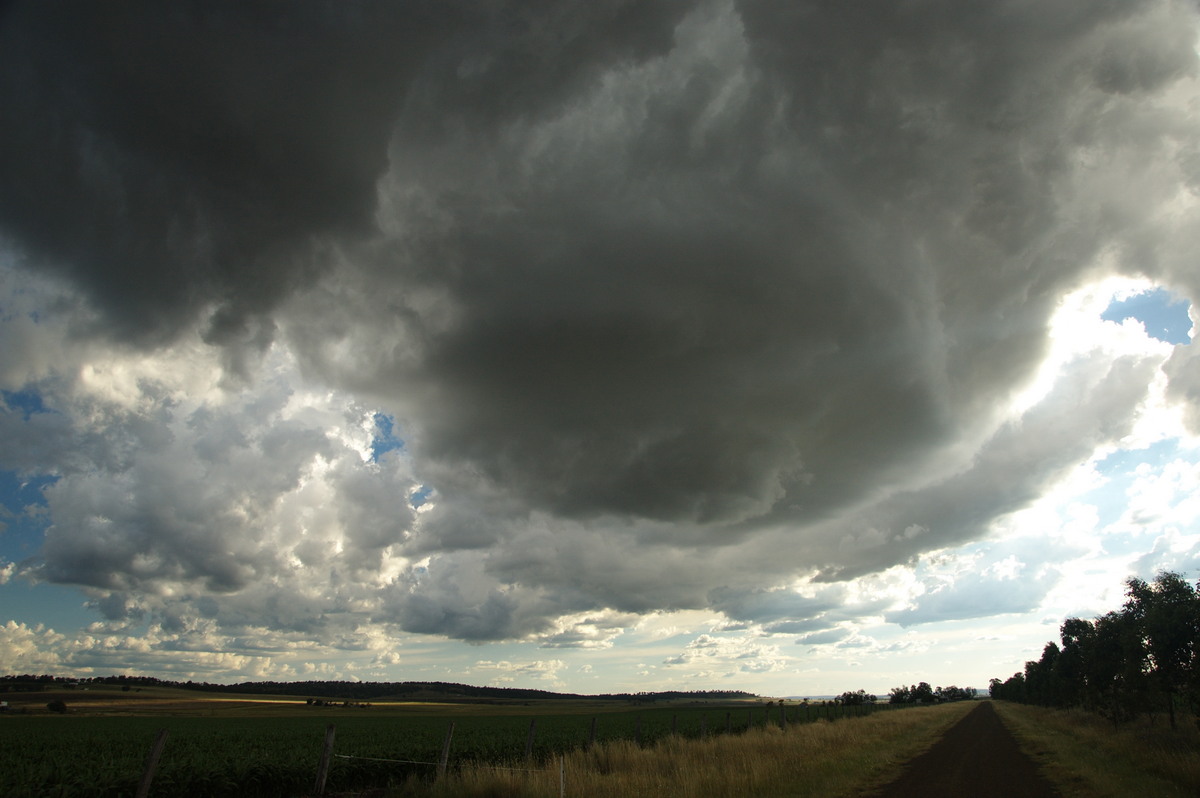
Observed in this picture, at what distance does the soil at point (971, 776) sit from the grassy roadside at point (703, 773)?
90 cm

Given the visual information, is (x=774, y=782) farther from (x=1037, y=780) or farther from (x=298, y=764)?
(x=298, y=764)

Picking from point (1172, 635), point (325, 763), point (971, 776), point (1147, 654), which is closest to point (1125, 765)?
point (971, 776)

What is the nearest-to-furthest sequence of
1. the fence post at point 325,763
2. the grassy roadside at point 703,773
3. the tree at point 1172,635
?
the grassy roadside at point 703,773 < the fence post at point 325,763 < the tree at point 1172,635

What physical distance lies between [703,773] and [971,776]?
10.0 meters

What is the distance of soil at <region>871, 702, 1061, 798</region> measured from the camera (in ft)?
51.1

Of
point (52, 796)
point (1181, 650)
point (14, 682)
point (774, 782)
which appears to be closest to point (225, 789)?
point (52, 796)

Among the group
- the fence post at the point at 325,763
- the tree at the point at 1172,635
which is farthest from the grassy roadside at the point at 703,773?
the tree at the point at 1172,635

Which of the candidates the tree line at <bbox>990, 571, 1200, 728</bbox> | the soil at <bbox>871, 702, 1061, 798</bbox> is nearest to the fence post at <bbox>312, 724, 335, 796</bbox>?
the soil at <bbox>871, 702, 1061, 798</bbox>

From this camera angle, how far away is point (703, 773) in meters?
15.6

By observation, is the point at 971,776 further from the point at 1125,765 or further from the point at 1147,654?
the point at 1147,654

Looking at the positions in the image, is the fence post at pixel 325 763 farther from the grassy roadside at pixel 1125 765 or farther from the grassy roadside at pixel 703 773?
the grassy roadside at pixel 1125 765

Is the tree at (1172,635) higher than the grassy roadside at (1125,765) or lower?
higher

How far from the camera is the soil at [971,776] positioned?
1559 cm

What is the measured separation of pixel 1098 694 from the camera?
45219 millimetres
